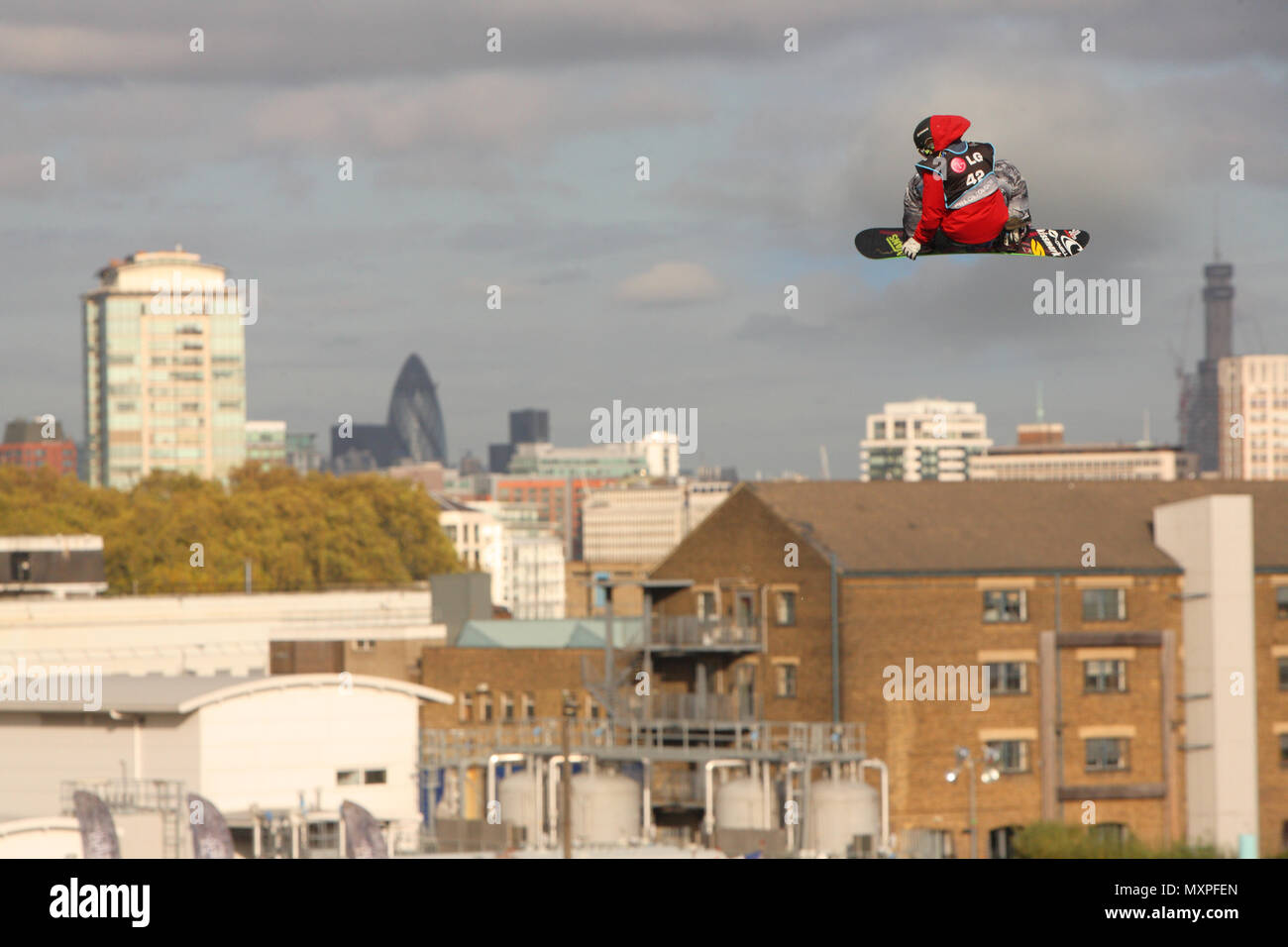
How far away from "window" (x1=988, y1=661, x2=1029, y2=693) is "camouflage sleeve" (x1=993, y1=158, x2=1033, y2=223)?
45321 millimetres

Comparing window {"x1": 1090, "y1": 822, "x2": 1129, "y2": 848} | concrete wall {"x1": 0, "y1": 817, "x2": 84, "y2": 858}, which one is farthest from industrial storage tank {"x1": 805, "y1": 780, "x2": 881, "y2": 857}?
concrete wall {"x1": 0, "y1": 817, "x2": 84, "y2": 858}

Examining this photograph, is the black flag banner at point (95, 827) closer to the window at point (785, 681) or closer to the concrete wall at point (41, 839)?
the concrete wall at point (41, 839)

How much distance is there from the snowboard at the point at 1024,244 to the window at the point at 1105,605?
154 ft

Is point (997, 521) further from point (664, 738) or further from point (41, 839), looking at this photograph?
point (41, 839)

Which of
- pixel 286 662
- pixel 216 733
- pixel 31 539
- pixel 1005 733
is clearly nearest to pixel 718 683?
pixel 1005 733

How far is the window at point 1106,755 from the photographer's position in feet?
192

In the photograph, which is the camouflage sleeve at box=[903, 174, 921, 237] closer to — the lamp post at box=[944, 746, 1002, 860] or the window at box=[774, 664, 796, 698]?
the lamp post at box=[944, 746, 1002, 860]

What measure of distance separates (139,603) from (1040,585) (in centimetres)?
5029

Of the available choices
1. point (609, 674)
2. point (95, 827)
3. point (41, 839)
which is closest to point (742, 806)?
point (609, 674)

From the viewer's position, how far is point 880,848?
52.5 meters

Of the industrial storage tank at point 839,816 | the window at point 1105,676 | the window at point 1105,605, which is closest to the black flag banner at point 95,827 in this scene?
the industrial storage tank at point 839,816

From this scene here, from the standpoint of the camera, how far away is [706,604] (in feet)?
210

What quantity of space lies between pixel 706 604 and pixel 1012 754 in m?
11.8
